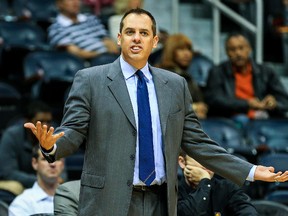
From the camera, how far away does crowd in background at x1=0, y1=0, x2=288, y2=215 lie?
6.51m

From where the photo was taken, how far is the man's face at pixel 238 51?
7566 millimetres

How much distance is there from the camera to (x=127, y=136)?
3.44 meters

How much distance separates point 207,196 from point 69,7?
4468 millimetres

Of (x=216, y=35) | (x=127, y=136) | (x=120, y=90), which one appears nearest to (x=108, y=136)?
(x=127, y=136)

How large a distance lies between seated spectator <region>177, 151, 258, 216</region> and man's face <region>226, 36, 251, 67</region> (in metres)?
3.23

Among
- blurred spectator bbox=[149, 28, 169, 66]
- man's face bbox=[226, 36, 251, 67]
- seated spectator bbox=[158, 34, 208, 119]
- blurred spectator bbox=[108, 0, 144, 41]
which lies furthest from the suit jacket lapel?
blurred spectator bbox=[108, 0, 144, 41]

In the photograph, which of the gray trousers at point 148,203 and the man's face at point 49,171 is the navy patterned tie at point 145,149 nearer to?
the gray trousers at point 148,203

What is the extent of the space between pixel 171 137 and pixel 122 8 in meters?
5.19

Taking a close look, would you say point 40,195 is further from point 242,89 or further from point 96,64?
point 242,89

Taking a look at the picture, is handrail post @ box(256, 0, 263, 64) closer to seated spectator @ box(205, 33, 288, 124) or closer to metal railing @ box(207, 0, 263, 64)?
metal railing @ box(207, 0, 263, 64)

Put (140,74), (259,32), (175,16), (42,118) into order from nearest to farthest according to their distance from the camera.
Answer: (140,74), (42,118), (259,32), (175,16)

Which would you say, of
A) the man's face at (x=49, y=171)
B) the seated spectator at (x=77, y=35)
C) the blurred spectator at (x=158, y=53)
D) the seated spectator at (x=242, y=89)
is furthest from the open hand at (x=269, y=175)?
the seated spectator at (x=77, y=35)

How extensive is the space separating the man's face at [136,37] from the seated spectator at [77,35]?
4.60 metres

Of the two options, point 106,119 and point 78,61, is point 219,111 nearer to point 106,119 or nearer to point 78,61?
point 78,61
